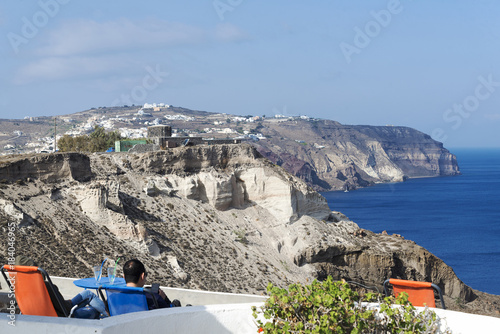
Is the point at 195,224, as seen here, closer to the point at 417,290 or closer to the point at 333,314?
the point at 417,290

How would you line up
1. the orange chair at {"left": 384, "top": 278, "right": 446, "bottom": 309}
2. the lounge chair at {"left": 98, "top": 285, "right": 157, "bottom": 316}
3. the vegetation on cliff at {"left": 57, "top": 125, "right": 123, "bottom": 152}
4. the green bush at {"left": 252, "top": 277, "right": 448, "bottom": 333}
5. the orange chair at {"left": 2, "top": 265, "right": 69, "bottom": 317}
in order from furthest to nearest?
the vegetation on cliff at {"left": 57, "top": 125, "right": 123, "bottom": 152}, the lounge chair at {"left": 98, "top": 285, "right": 157, "bottom": 316}, the orange chair at {"left": 384, "top": 278, "right": 446, "bottom": 309}, the orange chair at {"left": 2, "top": 265, "right": 69, "bottom": 317}, the green bush at {"left": 252, "top": 277, "right": 448, "bottom": 333}

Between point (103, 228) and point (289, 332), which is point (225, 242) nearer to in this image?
point (103, 228)

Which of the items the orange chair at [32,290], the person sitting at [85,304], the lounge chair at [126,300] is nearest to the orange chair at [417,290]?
the lounge chair at [126,300]

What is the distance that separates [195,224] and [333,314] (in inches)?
1125

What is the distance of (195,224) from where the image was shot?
33.3 meters

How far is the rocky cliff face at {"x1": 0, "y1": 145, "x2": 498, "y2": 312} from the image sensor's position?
26.1 m

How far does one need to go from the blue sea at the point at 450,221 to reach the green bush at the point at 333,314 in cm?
5328

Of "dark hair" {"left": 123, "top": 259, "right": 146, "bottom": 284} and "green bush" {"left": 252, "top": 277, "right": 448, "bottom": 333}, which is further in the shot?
"dark hair" {"left": 123, "top": 259, "right": 146, "bottom": 284}

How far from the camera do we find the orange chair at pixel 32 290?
232 inches

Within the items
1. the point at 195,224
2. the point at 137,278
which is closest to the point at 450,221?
the point at 195,224

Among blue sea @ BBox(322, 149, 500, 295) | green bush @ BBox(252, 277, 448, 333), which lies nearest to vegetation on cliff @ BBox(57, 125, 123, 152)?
blue sea @ BBox(322, 149, 500, 295)

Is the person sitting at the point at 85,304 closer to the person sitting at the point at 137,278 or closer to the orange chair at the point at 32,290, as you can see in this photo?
the orange chair at the point at 32,290

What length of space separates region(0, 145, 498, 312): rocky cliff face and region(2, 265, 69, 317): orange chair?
1627 cm

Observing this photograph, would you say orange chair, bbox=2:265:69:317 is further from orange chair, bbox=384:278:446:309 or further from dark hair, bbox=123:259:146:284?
orange chair, bbox=384:278:446:309
